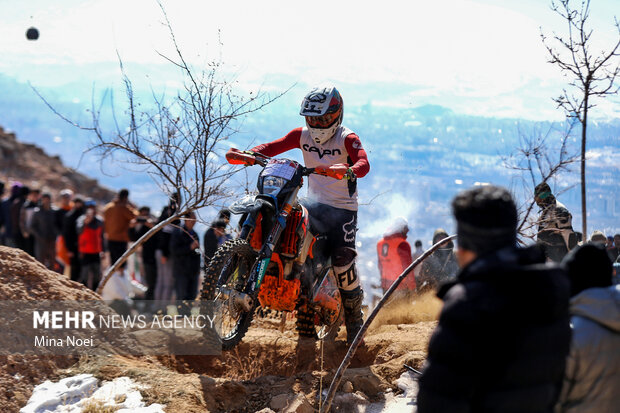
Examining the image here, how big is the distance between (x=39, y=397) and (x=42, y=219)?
756cm

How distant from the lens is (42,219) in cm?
1268

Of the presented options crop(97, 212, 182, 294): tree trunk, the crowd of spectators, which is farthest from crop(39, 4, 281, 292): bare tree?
the crowd of spectators

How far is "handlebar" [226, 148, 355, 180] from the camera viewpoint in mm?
6363

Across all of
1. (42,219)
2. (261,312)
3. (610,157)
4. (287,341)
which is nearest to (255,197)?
(261,312)

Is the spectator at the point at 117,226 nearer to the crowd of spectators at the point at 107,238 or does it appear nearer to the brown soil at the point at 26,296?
the crowd of spectators at the point at 107,238

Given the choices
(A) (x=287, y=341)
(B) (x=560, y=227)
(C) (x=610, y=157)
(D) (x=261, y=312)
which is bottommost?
(A) (x=287, y=341)

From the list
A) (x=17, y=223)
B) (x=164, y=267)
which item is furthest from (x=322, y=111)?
(x=17, y=223)

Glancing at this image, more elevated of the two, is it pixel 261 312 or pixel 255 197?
pixel 255 197

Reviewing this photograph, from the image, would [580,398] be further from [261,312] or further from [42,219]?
[42,219]

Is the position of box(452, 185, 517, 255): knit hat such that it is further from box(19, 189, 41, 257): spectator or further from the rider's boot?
box(19, 189, 41, 257): spectator

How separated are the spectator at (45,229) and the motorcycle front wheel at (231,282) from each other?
24.7 ft

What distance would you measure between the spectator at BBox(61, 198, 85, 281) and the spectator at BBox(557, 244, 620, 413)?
33.7ft

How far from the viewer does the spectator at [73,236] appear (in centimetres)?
1201

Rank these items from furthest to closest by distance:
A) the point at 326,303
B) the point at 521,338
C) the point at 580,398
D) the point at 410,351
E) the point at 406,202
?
the point at 406,202, the point at 326,303, the point at 410,351, the point at 580,398, the point at 521,338
